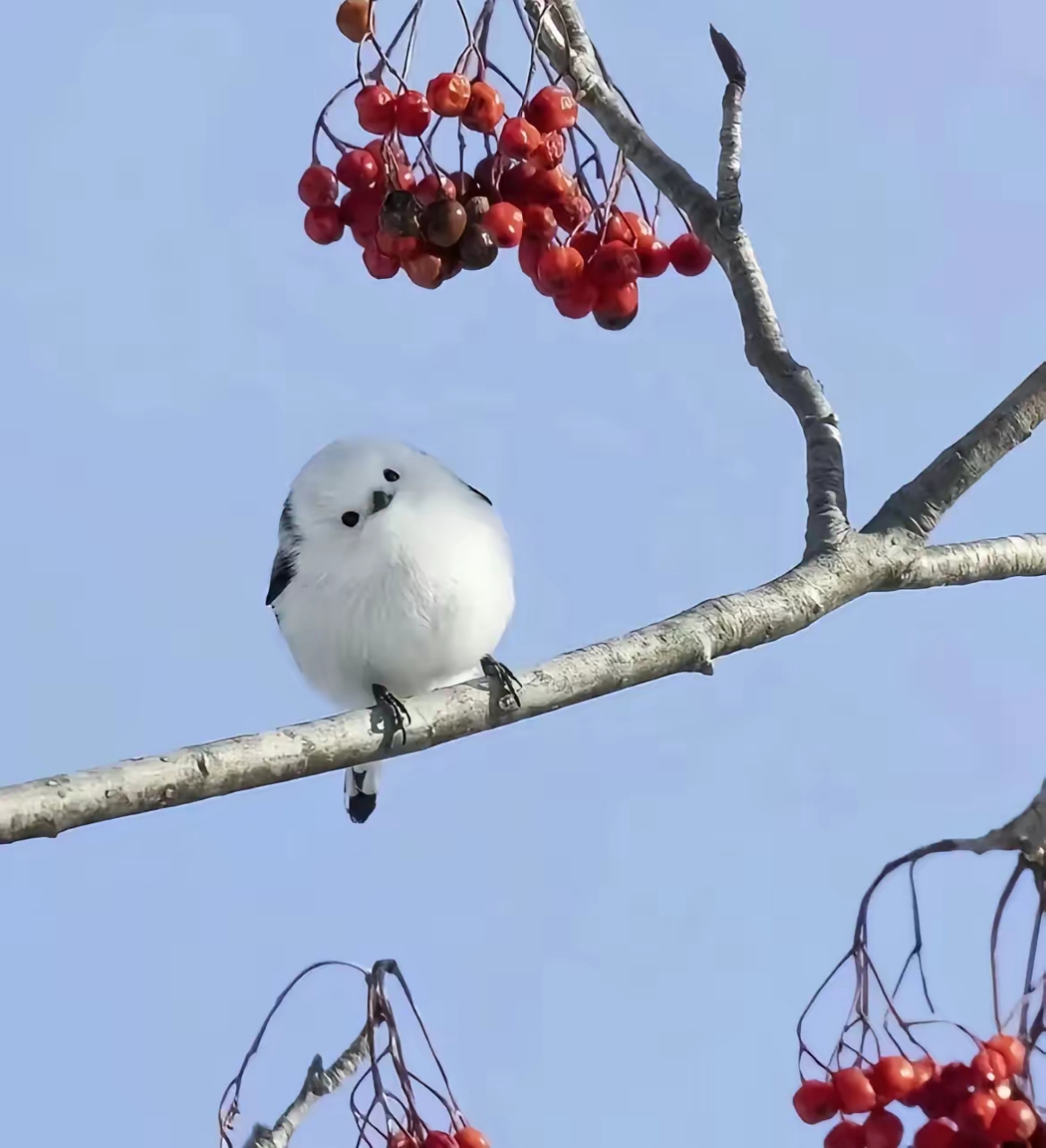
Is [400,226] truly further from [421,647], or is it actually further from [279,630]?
[279,630]

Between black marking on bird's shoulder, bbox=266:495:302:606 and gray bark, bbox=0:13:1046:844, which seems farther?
black marking on bird's shoulder, bbox=266:495:302:606

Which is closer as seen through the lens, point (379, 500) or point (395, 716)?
point (395, 716)

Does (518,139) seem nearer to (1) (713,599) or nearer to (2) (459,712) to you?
(1) (713,599)

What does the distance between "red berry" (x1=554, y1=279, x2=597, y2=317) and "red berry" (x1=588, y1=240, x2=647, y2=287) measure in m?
0.02

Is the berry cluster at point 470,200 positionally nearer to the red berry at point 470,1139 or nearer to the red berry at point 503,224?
the red berry at point 503,224

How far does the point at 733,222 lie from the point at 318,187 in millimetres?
731

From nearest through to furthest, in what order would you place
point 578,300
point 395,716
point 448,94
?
point 395,716
point 448,94
point 578,300

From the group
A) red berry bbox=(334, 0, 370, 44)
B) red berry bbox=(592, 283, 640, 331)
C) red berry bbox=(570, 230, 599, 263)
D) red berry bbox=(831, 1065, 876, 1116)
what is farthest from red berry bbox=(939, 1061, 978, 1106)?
red berry bbox=(334, 0, 370, 44)

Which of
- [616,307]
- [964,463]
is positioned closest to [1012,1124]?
[964,463]

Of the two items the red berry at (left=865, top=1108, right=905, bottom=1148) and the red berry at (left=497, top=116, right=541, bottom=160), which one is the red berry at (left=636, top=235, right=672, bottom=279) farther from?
the red berry at (left=865, top=1108, right=905, bottom=1148)

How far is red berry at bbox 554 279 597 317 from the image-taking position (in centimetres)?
281

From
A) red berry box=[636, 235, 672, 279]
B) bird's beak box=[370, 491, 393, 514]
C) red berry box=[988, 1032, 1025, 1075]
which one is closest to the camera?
red berry box=[988, 1032, 1025, 1075]

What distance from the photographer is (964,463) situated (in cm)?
278

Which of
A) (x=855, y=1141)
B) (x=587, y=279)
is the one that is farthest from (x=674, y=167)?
(x=855, y=1141)
